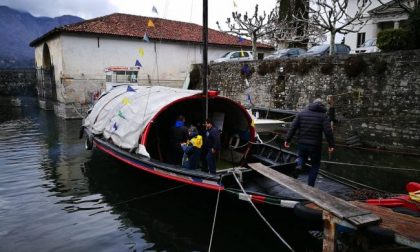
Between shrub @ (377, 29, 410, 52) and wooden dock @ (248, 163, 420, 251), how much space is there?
12.7 metres

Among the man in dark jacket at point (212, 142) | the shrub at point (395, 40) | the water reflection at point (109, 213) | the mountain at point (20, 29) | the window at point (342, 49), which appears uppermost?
the mountain at point (20, 29)

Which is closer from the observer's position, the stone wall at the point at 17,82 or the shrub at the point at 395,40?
the shrub at the point at 395,40

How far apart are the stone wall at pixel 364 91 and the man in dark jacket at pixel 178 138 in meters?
8.96

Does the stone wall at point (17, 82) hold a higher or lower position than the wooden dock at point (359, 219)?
higher

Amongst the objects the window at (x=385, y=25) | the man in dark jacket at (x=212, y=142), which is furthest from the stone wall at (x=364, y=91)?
the window at (x=385, y=25)

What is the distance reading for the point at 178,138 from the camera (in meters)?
9.35

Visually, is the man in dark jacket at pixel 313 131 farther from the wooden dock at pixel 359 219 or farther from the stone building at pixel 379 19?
the stone building at pixel 379 19

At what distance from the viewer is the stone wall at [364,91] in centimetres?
1380

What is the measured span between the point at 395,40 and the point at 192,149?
1203 centimetres

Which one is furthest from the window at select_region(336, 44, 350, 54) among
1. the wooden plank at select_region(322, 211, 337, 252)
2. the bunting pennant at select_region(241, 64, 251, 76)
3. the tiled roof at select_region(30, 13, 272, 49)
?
the wooden plank at select_region(322, 211, 337, 252)

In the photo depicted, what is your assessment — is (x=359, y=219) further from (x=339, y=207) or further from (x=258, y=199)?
(x=258, y=199)

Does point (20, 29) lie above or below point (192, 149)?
above

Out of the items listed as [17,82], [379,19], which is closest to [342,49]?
[379,19]

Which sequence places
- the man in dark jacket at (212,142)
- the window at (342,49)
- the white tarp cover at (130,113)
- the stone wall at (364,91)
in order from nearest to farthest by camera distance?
1. the man in dark jacket at (212,142)
2. the white tarp cover at (130,113)
3. the stone wall at (364,91)
4. the window at (342,49)
